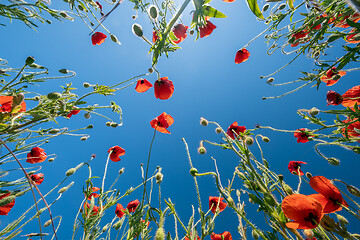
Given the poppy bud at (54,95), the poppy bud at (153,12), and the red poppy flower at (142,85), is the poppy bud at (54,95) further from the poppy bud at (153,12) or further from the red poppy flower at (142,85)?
the red poppy flower at (142,85)

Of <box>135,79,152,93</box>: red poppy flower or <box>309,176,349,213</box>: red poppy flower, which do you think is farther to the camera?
<box>135,79,152,93</box>: red poppy flower

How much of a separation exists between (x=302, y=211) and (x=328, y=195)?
318 mm

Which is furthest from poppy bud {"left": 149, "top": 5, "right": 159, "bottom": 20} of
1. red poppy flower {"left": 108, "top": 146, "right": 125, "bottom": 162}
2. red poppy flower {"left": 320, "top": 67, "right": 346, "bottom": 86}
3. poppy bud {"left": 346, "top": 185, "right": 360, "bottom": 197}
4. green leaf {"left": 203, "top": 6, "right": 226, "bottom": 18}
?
red poppy flower {"left": 108, "top": 146, "right": 125, "bottom": 162}

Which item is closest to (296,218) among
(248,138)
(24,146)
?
(248,138)

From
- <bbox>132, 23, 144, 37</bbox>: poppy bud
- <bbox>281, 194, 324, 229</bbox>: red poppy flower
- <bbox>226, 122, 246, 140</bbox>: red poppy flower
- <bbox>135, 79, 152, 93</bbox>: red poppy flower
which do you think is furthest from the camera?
<bbox>135, 79, 152, 93</bbox>: red poppy flower

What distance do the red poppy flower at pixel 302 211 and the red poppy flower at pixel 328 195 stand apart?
0.50ft

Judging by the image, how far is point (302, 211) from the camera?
0.74 m

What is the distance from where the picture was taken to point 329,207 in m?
0.88

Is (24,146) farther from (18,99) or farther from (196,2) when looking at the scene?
(196,2)

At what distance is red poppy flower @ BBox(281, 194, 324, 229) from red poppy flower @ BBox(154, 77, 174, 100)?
1.19 meters

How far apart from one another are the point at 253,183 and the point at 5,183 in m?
1.34

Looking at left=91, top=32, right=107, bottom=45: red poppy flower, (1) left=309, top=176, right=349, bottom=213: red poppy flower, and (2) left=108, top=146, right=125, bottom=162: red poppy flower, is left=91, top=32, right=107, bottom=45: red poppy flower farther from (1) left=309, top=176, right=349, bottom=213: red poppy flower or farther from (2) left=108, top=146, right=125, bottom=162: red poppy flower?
(1) left=309, top=176, right=349, bottom=213: red poppy flower

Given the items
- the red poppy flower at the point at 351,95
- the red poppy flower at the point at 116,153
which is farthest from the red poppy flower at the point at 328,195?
the red poppy flower at the point at 116,153

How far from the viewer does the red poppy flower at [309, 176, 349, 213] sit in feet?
2.90
